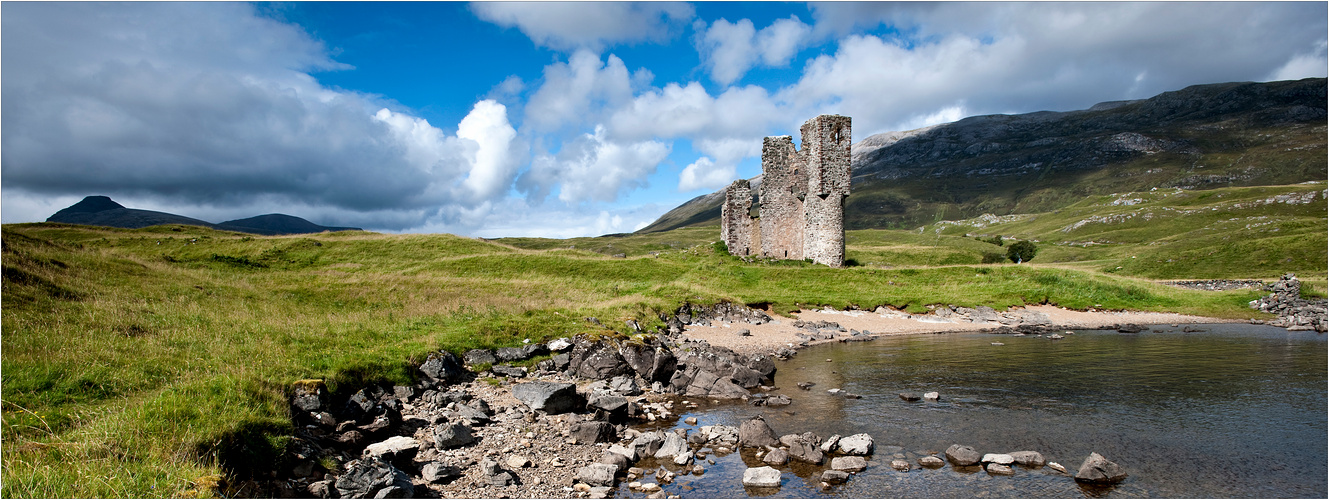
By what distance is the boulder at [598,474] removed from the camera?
9789 mm

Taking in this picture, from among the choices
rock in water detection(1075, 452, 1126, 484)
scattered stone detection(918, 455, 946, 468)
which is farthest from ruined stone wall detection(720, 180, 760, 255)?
rock in water detection(1075, 452, 1126, 484)

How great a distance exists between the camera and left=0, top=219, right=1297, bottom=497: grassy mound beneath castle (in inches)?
297

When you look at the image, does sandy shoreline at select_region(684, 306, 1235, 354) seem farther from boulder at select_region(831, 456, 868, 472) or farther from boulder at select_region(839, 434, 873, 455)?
boulder at select_region(831, 456, 868, 472)

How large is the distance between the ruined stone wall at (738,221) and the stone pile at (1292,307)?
34752mm

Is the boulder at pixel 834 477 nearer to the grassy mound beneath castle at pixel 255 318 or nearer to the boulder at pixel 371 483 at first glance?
the boulder at pixel 371 483

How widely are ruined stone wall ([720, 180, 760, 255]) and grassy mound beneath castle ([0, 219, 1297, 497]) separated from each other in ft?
22.4

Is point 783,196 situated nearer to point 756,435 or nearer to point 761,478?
point 756,435

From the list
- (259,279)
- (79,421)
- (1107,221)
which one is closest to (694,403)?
(79,421)

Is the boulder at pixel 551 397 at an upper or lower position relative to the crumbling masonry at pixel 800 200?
lower

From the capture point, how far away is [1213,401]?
15.1 metres

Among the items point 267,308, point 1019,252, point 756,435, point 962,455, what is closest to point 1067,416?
point 962,455

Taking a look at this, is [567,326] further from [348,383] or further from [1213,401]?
[1213,401]

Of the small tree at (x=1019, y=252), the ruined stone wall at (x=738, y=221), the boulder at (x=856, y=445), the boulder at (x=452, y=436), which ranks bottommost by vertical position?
the boulder at (x=856, y=445)

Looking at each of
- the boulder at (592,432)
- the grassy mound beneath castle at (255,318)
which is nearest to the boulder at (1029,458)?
the boulder at (592,432)
